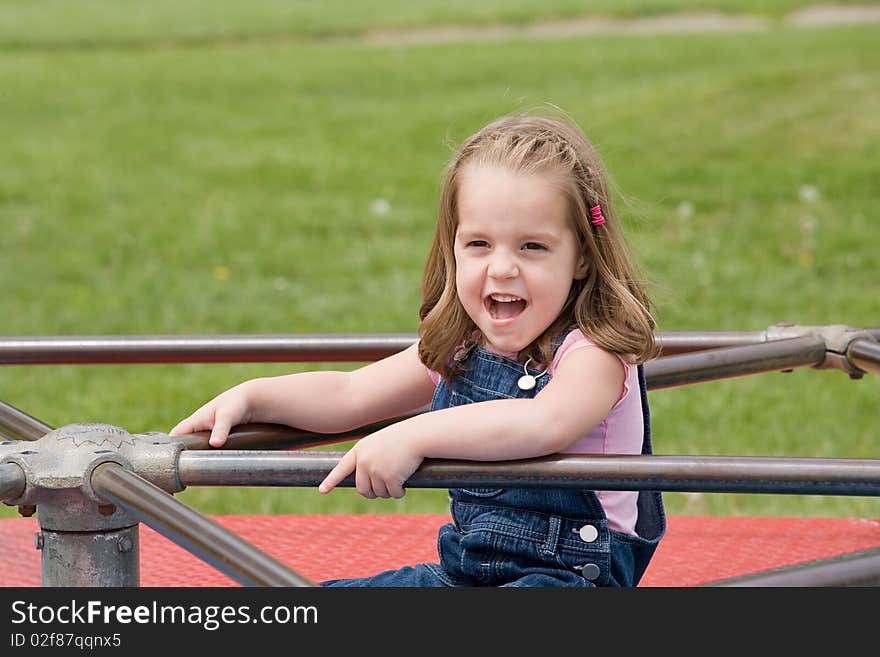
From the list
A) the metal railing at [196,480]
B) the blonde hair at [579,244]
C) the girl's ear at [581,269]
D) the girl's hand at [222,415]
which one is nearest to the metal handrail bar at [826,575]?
the metal railing at [196,480]

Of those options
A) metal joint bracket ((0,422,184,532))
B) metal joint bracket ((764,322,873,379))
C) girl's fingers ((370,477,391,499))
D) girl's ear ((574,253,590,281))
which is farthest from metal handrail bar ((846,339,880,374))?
metal joint bracket ((0,422,184,532))

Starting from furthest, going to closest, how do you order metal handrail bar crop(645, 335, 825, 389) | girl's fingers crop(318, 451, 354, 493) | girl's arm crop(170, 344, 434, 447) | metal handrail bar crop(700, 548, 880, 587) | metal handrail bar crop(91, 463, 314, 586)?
metal handrail bar crop(645, 335, 825, 389) < girl's arm crop(170, 344, 434, 447) < girl's fingers crop(318, 451, 354, 493) < metal handrail bar crop(700, 548, 880, 587) < metal handrail bar crop(91, 463, 314, 586)

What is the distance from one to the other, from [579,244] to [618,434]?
0.80ft

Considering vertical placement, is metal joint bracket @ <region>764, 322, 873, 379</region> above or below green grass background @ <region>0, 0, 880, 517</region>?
below

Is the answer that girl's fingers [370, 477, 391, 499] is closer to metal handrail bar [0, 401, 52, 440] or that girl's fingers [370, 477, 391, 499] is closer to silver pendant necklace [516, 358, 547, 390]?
silver pendant necklace [516, 358, 547, 390]

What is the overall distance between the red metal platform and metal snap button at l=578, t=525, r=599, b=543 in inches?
19.2

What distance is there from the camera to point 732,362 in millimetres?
2119

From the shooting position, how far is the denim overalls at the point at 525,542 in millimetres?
1709

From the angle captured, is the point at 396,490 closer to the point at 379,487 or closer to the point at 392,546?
the point at 379,487

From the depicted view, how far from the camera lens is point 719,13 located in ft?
51.6

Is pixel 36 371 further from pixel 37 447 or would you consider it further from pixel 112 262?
pixel 37 447

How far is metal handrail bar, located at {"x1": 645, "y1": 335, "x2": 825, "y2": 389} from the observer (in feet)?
6.79

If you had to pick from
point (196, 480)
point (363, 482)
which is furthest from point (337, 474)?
point (196, 480)
